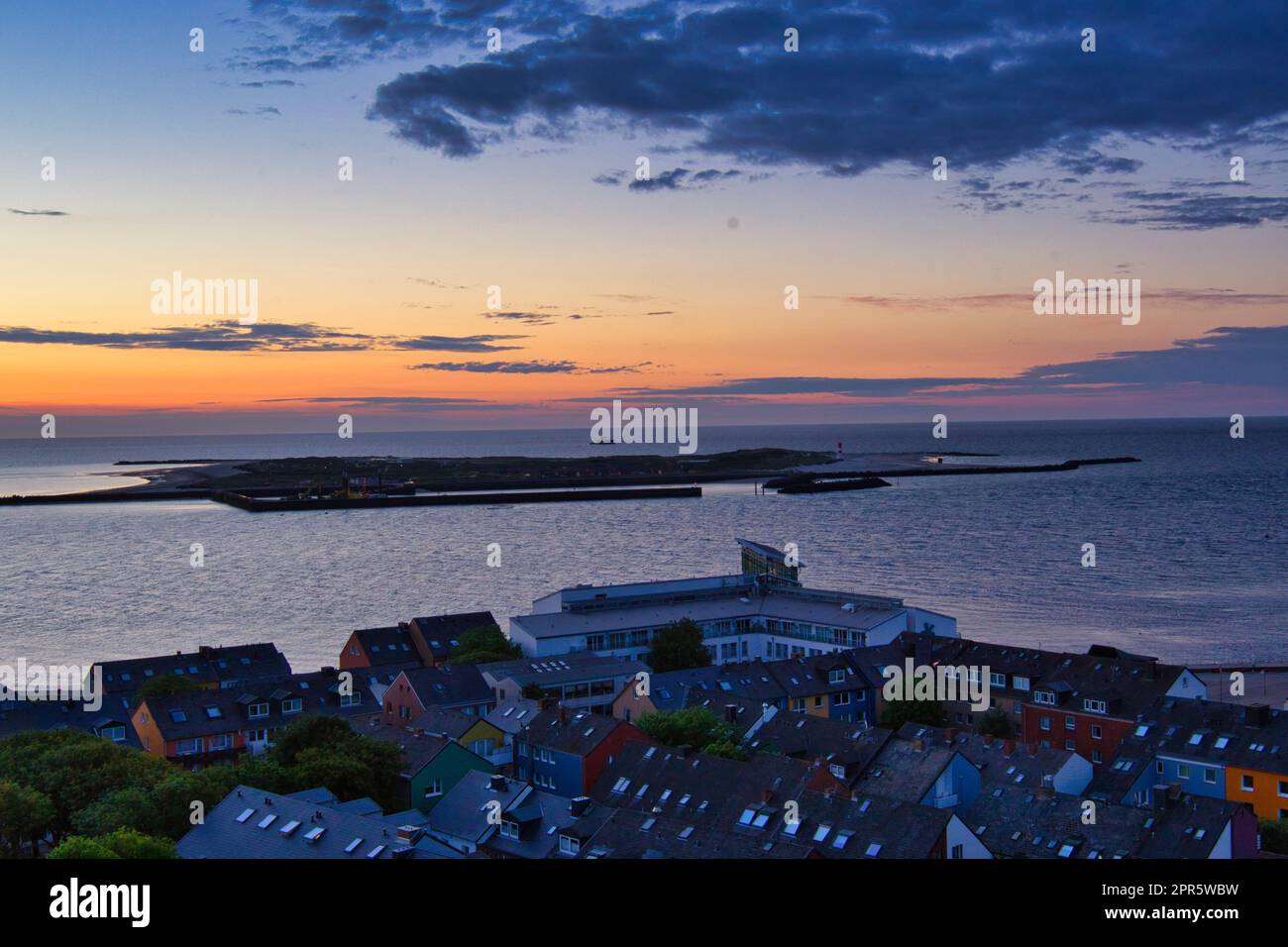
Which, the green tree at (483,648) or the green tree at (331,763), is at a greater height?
the green tree at (331,763)

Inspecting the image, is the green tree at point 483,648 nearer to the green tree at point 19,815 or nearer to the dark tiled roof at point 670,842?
the dark tiled roof at point 670,842

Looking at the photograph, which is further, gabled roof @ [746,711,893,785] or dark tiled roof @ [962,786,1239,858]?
gabled roof @ [746,711,893,785]

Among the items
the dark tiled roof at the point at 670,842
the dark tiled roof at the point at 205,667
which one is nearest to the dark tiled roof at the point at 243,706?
the dark tiled roof at the point at 205,667

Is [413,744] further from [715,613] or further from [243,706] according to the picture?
[715,613]

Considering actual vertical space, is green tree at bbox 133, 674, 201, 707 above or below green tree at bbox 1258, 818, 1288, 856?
above

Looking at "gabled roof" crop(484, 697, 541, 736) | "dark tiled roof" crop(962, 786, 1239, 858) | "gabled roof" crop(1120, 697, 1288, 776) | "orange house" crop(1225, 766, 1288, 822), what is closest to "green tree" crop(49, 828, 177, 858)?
"gabled roof" crop(484, 697, 541, 736)

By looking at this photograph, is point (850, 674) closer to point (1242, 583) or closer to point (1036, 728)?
point (1036, 728)

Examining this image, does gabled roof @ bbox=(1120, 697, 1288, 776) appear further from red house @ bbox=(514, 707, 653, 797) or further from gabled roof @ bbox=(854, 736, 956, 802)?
red house @ bbox=(514, 707, 653, 797)

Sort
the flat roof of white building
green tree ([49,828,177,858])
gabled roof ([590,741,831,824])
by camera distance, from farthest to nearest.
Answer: the flat roof of white building → gabled roof ([590,741,831,824]) → green tree ([49,828,177,858])

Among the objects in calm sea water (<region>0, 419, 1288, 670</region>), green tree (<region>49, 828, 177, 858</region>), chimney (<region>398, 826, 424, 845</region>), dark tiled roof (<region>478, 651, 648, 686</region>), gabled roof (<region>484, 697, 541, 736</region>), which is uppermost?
green tree (<region>49, 828, 177, 858</region>)
